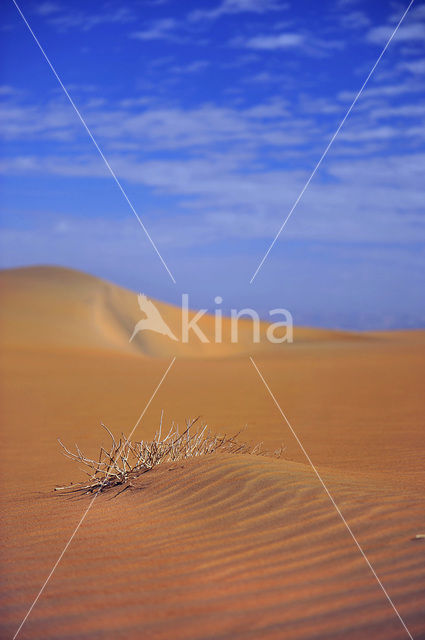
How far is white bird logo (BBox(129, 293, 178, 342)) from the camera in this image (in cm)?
3183

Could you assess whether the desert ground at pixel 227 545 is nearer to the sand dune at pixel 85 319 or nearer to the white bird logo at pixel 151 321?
the sand dune at pixel 85 319

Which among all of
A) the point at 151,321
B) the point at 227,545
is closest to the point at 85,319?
the point at 151,321

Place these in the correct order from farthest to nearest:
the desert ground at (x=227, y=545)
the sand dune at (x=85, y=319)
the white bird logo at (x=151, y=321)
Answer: the white bird logo at (x=151, y=321) → the sand dune at (x=85, y=319) → the desert ground at (x=227, y=545)

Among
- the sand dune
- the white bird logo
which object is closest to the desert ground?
the sand dune

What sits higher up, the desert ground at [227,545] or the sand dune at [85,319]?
the sand dune at [85,319]

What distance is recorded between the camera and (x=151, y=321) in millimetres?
Answer: 33594

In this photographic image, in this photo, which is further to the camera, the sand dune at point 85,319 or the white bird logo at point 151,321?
the white bird logo at point 151,321

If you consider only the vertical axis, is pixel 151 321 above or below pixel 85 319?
above

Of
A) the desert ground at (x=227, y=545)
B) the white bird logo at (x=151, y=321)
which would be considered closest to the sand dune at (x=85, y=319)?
the white bird logo at (x=151, y=321)

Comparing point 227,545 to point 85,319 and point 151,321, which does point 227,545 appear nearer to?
point 85,319

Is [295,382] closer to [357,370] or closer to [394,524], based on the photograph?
[357,370]

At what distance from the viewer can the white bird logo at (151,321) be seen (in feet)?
104

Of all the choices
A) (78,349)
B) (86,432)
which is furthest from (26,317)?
(86,432)

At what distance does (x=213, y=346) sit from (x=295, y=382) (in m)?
18.0
